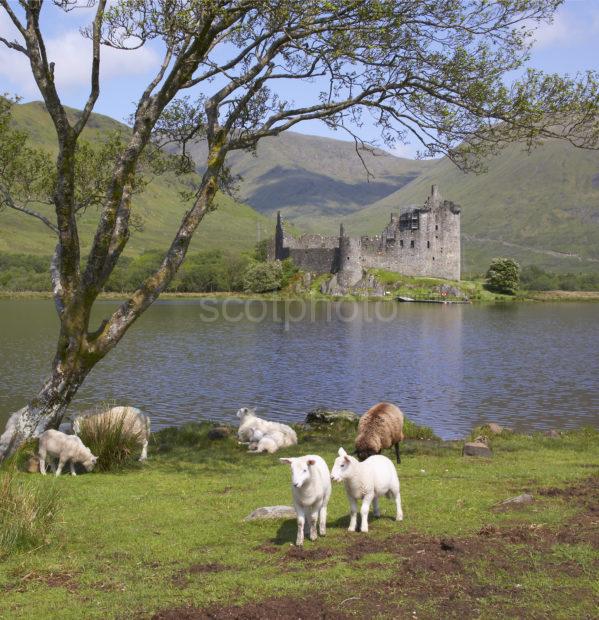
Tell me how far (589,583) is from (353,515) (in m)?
3.10

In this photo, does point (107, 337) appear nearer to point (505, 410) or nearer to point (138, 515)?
point (138, 515)

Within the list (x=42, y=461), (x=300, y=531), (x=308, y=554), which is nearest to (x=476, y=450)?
(x=300, y=531)

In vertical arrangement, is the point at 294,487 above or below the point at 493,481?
above

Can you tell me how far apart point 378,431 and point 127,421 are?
17.9 feet

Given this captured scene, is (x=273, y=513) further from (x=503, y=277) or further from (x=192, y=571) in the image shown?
(x=503, y=277)

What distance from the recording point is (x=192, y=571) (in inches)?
293

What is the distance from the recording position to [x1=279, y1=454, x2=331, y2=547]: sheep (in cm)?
829

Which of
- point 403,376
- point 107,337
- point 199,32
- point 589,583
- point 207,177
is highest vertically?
point 199,32

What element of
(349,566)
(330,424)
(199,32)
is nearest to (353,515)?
(349,566)

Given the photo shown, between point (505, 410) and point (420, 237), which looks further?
point (420, 237)

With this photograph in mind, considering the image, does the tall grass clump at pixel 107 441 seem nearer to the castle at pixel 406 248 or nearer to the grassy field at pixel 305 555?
the grassy field at pixel 305 555

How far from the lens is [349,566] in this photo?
738cm

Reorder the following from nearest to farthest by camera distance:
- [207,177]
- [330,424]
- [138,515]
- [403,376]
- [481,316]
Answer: [138,515] < [207,177] < [330,424] < [403,376] < [481,316]

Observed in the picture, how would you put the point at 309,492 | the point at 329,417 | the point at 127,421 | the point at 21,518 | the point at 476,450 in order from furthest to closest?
the point at 329,417
the point at 476,450
the point at 127,421
the point at 309,492
the point at 21,518
